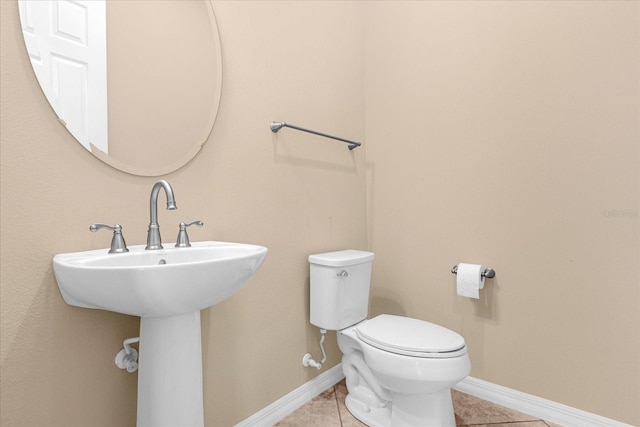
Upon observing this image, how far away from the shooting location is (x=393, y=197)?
6.52ft

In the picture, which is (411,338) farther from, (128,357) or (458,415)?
(128,357)

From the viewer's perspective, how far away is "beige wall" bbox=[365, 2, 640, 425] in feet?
4.50

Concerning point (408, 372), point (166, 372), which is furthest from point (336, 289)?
point (166, 372)

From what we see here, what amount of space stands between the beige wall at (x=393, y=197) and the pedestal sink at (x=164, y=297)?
161 mm

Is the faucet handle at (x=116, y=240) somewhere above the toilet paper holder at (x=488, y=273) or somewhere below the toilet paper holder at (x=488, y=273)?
above

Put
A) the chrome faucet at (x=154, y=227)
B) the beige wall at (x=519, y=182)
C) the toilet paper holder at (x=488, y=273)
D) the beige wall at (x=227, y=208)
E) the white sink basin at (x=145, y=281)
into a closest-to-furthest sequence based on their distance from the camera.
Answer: the white sink basin at (x=145, y=281), the beige wall at (x=227, y=208), the chrome faucet at (x=154, y=227), the beige wall at (x=519, y=182), the toilet paper holder at (x=488, y=273)

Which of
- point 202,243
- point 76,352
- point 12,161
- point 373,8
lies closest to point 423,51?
point 373,8

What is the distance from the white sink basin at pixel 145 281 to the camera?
724mm

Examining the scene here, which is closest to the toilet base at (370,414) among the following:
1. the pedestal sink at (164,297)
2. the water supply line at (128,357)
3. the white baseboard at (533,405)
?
the white baseboard at (533,405)

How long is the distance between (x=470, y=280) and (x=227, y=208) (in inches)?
43.7

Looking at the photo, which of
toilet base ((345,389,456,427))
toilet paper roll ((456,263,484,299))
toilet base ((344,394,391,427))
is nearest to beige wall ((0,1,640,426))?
toilet paper roll ((456,263,484,299))

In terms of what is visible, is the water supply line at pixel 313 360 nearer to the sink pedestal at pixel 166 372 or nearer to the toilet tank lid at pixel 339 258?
the toilet tank lid at pixel 339 258

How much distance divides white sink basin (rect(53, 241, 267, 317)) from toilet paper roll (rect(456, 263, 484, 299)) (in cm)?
106

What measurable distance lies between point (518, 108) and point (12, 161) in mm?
1830
